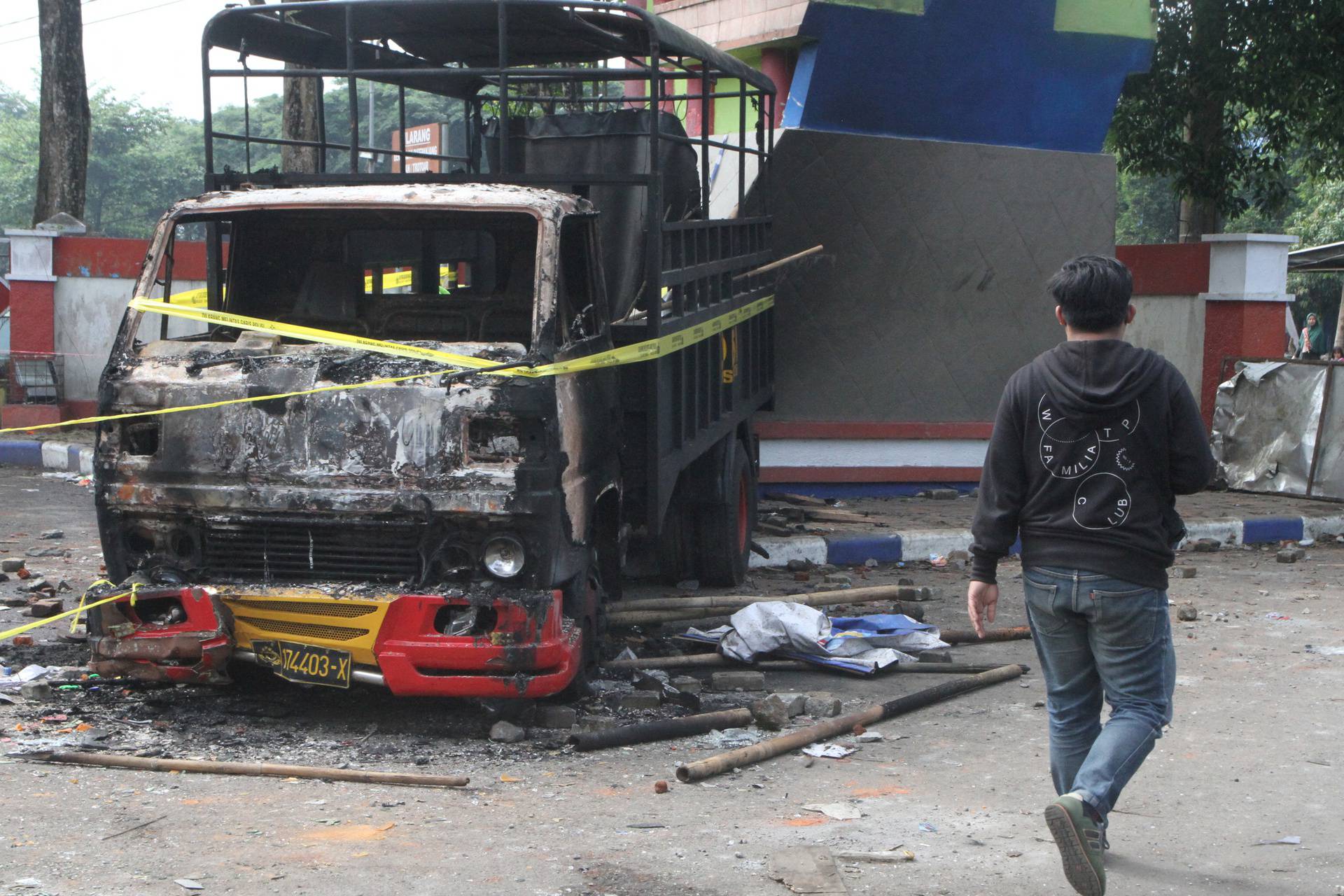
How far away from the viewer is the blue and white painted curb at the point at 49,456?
1355 centimetres

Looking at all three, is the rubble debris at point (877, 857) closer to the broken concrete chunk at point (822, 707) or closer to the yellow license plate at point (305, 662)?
the broken concrete chunk at point (822, 707)

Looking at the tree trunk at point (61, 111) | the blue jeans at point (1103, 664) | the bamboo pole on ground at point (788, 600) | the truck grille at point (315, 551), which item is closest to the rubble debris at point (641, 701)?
the truck grille at point (315, 551)

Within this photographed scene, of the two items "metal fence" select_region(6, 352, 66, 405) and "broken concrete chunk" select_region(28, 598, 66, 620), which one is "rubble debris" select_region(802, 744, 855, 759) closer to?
"broken concrete chunk" select_region(28, 598, 66, 620)

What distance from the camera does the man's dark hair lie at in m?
3.79

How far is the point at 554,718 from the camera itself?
5684 millimetres

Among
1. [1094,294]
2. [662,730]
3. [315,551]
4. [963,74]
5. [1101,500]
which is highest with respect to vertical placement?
[963,74]

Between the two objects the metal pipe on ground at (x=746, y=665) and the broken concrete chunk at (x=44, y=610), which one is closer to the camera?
the metal pipe on ground at (x=746, y=665)

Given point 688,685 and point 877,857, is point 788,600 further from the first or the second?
point 877,857

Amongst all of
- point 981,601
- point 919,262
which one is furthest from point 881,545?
point 981,601

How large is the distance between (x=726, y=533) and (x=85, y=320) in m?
10.1

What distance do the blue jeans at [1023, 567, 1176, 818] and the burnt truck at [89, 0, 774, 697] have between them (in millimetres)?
2084

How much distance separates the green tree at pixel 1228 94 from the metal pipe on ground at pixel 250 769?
13.6 metres

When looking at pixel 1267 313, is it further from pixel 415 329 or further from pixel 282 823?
pixel 282 823

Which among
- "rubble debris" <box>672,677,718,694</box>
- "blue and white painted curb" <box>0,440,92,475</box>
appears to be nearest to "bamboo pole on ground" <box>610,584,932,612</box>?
"rubble debris" <box>672,677,718,694</box>
